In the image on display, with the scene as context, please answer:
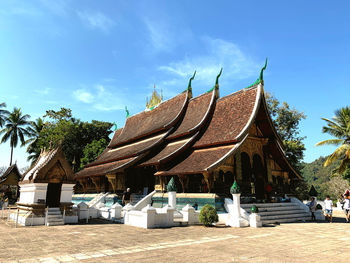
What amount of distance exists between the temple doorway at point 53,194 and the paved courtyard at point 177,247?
4188 millimetres

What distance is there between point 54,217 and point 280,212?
10.8 m

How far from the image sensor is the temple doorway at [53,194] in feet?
39.8

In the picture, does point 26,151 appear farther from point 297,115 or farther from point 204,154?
point 297,115

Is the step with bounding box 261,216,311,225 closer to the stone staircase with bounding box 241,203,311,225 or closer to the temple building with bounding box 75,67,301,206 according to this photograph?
the stone staircase with bounding box 241,203,311,225

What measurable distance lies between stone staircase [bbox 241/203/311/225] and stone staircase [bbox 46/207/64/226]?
27.3ft

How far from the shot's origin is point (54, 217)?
10719 mm

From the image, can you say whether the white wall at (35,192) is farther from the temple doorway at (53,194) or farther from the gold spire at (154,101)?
the gold spire at (154,101)

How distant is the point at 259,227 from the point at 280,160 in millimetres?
Answer: 7300

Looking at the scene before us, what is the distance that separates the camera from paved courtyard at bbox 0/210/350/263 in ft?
17.1

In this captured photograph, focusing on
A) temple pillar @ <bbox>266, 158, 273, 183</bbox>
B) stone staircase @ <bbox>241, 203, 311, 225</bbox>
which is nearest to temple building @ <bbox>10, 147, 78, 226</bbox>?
stone staircase @ <bbox>241, 203, 311, 225</bbox>

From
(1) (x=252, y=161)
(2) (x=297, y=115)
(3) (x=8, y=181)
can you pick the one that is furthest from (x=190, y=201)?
(3) (x=8, y=181)

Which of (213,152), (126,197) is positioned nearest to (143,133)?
(126,197)

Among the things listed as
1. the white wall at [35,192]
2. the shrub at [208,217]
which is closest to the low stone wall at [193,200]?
the shrub at [208,217]

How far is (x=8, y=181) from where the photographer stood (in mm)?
28188
